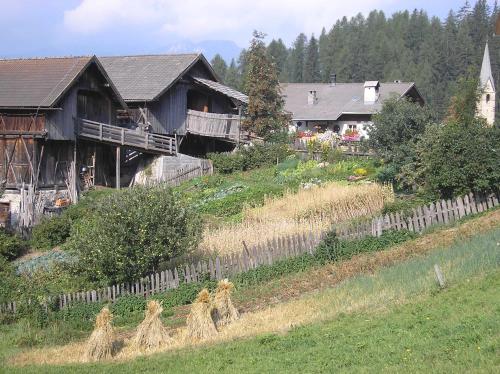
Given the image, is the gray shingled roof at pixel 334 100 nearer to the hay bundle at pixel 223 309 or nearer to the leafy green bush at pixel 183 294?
the leafy green bush at pixel 183 294

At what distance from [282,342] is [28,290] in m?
10.8

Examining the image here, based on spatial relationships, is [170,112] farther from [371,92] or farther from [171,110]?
[371,92]

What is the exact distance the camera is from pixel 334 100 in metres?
63.6

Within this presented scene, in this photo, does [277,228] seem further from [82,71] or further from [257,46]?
[257,46]

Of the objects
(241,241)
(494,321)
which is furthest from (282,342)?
(241,241)

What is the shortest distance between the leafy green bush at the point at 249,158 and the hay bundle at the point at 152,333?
985 inches

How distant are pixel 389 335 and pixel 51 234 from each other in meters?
20.9

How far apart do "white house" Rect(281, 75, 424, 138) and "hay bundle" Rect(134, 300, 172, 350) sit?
141 ft

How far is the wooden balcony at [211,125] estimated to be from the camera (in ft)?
145

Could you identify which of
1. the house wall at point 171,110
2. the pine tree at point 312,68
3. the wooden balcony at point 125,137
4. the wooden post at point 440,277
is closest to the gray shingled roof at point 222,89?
the house wall at point 171,110

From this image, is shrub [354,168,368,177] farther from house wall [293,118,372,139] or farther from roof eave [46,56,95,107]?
house wall [293,118,372,139]

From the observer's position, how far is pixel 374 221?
73.8 ft

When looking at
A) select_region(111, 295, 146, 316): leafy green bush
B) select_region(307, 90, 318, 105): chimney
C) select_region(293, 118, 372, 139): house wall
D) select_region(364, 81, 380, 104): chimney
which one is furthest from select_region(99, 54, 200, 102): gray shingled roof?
select_region(111, 295, 146, 316): leafy green bush

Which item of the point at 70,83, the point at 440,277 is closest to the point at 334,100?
the point at 70,83
